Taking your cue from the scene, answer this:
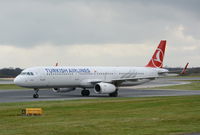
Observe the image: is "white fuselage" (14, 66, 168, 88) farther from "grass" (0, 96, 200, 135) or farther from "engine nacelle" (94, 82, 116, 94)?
"grass" (0, 96, 200, 135)

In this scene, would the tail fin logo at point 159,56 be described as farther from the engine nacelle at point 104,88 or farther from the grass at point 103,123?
the grass at point 103,123

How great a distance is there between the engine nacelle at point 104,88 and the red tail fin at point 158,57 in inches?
535

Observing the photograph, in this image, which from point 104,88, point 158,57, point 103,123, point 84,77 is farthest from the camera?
point 158,57

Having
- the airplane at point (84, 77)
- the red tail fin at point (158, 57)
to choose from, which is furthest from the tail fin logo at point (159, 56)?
the airplane at point (84, 77)

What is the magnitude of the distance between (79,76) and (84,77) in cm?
83

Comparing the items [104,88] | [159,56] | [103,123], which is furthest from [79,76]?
[103,123]

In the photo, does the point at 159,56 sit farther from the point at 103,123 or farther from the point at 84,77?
the point at 103,123

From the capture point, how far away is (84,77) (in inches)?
2148

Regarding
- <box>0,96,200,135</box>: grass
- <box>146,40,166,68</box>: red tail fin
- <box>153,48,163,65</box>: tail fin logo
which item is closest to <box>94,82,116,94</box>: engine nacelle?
<box>146,40,166,68</box>: red tail fin

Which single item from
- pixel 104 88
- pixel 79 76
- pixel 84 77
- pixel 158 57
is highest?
pixel 158 57

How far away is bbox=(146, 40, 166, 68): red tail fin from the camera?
6506cm

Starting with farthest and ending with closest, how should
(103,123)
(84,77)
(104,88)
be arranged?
1. (84,77)
2. (104,88)
3. (103,123)

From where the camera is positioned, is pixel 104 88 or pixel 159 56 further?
pixel 159 56

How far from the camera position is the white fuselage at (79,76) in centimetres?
5009
